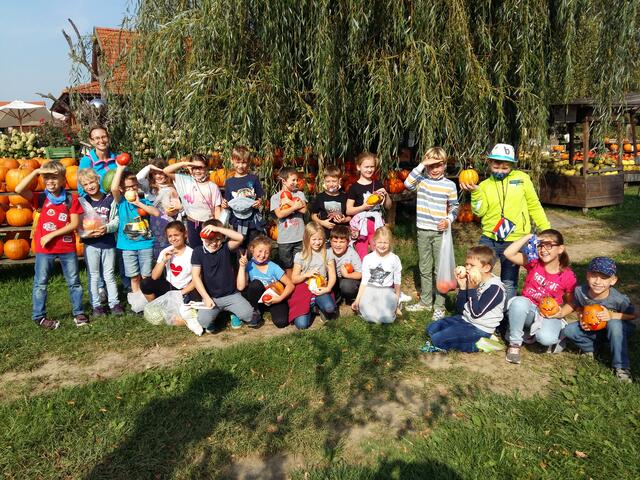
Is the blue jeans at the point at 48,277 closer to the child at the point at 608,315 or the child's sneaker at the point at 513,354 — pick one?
the child's sneaker at the point at 513,354

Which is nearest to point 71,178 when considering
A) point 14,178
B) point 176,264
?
point 14,178

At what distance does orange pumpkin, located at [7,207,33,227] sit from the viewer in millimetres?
6648

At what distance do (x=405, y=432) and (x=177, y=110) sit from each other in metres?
4.37

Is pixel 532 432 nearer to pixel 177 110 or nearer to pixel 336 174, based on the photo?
pixel 336 174

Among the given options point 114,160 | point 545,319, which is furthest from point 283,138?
point 545,319

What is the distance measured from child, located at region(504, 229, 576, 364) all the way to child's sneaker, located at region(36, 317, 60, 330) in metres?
4.49

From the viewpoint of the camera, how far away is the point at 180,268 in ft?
17.1

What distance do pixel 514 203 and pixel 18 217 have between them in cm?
638

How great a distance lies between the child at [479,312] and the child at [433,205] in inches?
29.0

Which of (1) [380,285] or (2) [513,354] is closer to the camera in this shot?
(2) [513,354]

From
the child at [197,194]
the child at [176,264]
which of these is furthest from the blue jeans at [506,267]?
the child at [176,264]

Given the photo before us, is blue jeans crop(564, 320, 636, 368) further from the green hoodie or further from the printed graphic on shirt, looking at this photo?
the printed graphic on shirt

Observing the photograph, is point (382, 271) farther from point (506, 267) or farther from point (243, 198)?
point (243, 198)

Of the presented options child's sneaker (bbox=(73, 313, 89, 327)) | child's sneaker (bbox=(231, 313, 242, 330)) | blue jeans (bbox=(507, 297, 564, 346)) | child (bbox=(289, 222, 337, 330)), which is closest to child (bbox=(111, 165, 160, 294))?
child's sneaker (bbox=(73, 313, 89, 327))
